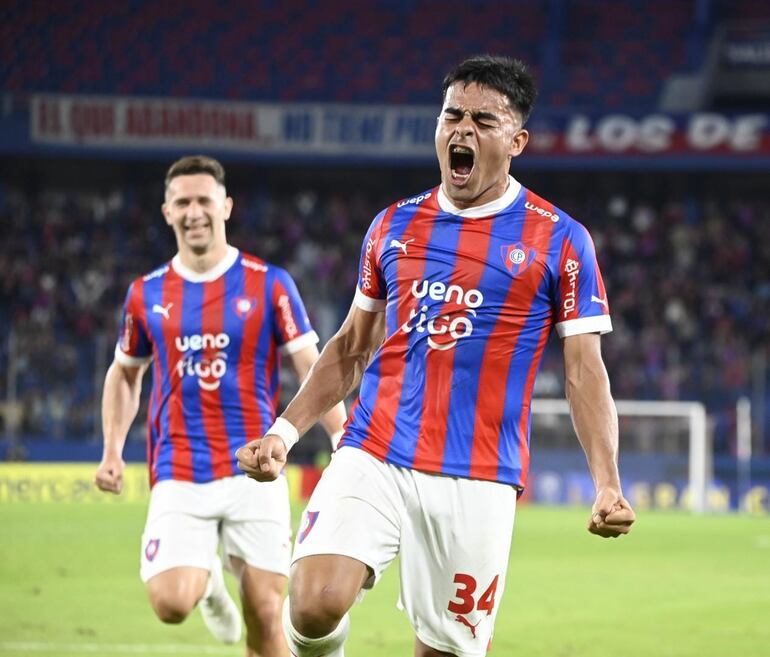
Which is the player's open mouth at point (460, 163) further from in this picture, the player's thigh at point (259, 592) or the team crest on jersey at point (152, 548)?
the team crest on jersey at point (152, 548)

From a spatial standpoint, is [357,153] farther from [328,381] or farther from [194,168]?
[328,381]

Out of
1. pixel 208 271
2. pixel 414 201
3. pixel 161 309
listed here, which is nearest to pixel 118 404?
pixel 161 309

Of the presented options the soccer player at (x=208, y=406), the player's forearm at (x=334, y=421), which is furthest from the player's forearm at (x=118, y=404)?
the player's forearm at (x=334, y=421)

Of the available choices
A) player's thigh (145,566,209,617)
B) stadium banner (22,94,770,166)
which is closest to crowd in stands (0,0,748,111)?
stadium banner (22,94,770,166)

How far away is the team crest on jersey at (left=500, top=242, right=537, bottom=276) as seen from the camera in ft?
Answer: 15.0

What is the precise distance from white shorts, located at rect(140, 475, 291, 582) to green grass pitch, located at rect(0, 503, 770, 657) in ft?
6.05

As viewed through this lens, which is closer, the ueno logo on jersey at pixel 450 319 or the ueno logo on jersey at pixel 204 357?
the ueno logo on jersey at pixel 450 319

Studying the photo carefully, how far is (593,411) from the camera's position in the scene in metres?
4.47

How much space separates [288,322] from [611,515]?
2823 mm

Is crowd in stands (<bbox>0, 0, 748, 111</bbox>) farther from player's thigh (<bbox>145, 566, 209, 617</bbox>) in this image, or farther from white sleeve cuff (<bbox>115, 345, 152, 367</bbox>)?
player's thigh (<bbox>145, 566, 209, 617</bbox>)

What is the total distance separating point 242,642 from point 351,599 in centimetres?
455

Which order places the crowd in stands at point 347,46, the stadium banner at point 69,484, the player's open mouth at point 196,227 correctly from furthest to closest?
the crowd in stands at point 347,46
the stadium banner at point 69,484
the player's open mouth at point 196,227

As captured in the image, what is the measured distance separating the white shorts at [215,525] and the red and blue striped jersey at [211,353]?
8 centimetres

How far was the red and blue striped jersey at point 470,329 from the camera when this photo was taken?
4.56 meters
